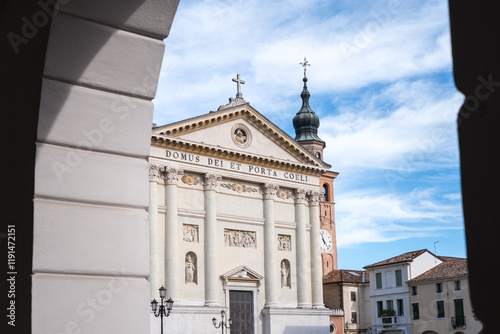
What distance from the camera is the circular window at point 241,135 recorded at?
117 feet

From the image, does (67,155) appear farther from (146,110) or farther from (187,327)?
(187,327)

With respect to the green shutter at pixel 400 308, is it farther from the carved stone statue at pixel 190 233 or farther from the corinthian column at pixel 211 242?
the carved stone statue at pixel 190 233

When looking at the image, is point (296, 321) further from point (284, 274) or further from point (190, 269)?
point (190, 269)

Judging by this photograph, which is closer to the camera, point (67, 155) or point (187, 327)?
point (67, 155)

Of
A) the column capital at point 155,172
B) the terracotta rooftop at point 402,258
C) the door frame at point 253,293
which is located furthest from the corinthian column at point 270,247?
the terracotta rooftop at point 402,258

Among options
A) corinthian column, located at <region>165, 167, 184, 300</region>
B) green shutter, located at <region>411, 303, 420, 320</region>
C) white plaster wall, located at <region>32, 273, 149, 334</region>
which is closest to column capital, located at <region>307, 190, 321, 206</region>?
corinthian column, located at <region>165, 167, 184, 300</region>

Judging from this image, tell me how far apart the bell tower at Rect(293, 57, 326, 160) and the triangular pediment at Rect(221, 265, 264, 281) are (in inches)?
1202

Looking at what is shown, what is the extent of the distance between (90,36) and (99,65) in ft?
0.49

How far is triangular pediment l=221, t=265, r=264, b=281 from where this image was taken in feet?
111

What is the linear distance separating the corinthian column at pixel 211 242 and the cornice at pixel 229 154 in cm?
131

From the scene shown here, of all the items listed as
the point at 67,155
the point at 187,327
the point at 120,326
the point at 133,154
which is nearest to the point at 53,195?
the point at 67,155

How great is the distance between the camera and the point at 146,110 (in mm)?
3379

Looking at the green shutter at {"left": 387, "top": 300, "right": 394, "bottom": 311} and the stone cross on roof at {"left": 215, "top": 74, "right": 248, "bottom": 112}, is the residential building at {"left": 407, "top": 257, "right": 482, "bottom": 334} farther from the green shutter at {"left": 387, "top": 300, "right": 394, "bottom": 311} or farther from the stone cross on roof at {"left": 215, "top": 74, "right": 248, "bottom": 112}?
the stone cross on roof at {"left": 215, "top": 74, "right": 248, "bottom": 112}

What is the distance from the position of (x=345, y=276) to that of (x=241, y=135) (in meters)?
21.3
